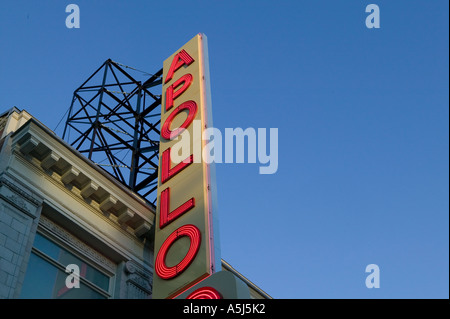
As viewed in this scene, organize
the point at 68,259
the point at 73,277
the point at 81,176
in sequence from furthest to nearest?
1. the point at 81,176
2. the point at 68,259
3. the point at 73,277

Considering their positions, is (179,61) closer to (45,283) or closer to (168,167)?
(168,167)

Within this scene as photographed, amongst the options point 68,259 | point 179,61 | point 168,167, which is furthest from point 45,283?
point 179,61

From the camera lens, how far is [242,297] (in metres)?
10.1

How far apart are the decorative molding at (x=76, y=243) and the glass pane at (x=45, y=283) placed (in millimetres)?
857

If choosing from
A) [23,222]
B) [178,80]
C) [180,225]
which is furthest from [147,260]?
[178,80]

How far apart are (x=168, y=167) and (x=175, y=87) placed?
11.8 feet

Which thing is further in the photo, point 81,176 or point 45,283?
point 81,176

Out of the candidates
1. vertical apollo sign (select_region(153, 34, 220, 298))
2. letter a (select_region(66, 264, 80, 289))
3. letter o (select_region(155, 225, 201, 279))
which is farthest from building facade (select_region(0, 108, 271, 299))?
letter o (select_region(155, 225, 201, 279))

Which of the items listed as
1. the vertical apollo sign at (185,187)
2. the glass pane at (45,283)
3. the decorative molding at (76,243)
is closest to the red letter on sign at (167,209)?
the vertical apollo sign at (185,187)

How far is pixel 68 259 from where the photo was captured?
14930 millimetres

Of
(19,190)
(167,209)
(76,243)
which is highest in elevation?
(167,209)

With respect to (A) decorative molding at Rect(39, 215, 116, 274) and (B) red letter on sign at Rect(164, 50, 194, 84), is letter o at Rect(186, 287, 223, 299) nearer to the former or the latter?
(A) decorative molding at Rect(39, 215, 116, 274)
